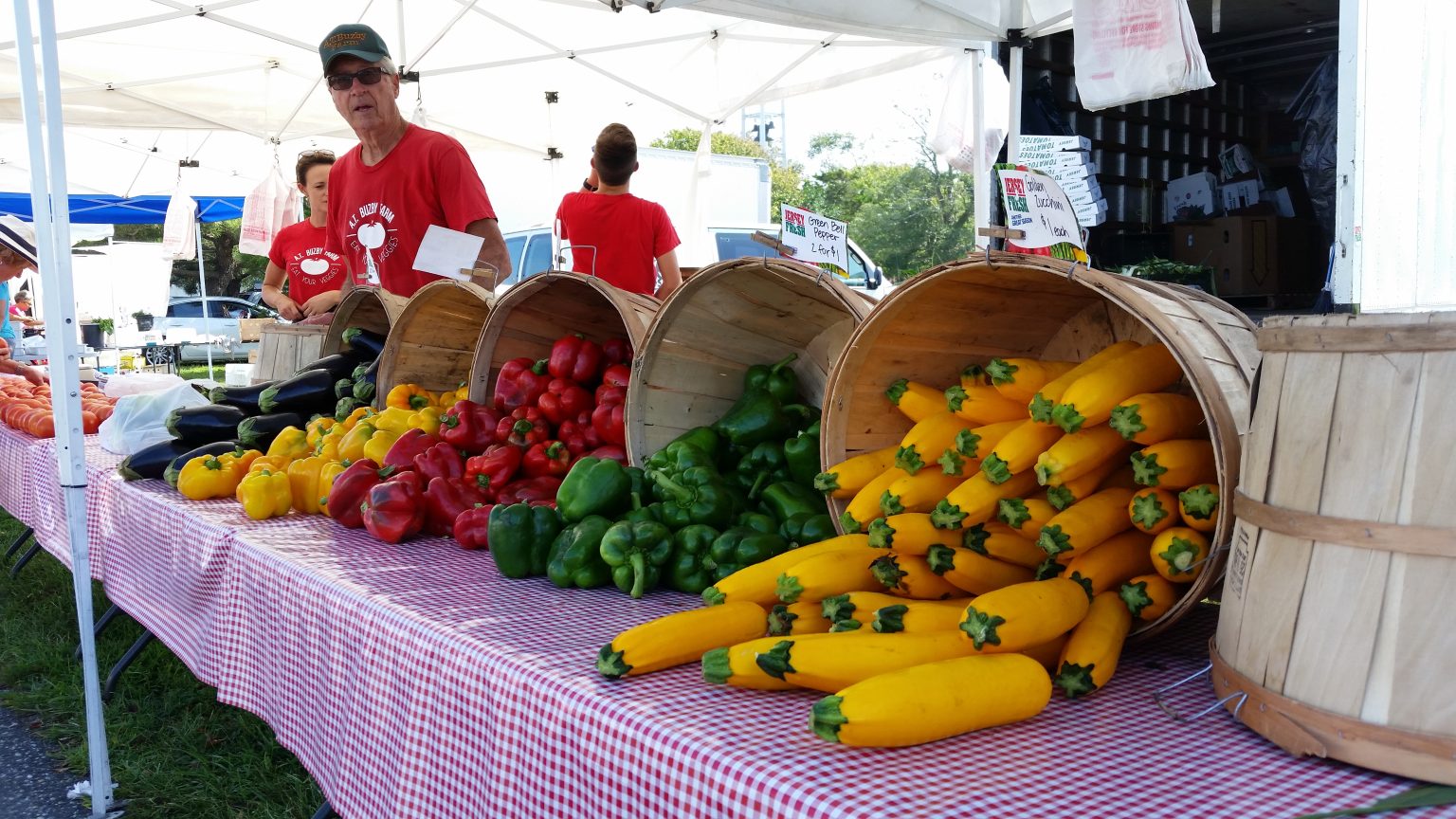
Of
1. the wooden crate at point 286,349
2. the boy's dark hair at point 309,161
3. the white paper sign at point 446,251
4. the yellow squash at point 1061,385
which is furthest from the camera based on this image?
the boy's dark hair at point 309,161

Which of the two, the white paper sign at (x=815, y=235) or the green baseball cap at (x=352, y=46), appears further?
the green baseball cap at (x=352, y=46)

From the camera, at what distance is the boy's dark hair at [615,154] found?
483 centimetres

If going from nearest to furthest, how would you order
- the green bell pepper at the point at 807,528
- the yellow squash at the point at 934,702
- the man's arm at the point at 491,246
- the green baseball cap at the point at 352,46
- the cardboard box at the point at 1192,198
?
the yellow squash at the point at 934,702 < the green bell pepper at the point at 807,528 < the green baseball cap at the point at 352,46 < the man's arm at the point at 491,246 < the cardboard box at the point at 1192,198

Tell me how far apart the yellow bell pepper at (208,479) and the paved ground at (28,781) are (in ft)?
3.20

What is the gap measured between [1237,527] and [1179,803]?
361 millimetres

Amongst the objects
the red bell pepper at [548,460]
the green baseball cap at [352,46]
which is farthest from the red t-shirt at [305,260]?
the red bell pepper at [548,460]

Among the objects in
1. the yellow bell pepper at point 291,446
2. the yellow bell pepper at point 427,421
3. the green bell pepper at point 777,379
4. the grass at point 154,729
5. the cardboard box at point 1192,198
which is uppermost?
the cardboard box at point 1192,198

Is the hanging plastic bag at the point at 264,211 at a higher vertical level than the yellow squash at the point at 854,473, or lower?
higher

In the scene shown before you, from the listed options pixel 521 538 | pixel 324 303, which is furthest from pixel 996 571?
pixel 324 303

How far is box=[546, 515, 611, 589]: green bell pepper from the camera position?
185 centimetres

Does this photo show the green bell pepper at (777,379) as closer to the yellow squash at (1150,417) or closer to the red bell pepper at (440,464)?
the red bell pepper at (440,464)

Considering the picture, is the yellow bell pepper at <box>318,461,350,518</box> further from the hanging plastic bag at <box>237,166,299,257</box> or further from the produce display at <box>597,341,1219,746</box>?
the hanging plastic bag at <box>237,166,299,257</box>

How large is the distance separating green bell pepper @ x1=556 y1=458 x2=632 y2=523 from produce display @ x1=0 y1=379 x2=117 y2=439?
8.52ft

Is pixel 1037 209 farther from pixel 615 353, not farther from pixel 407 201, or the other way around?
pixel 407 201
